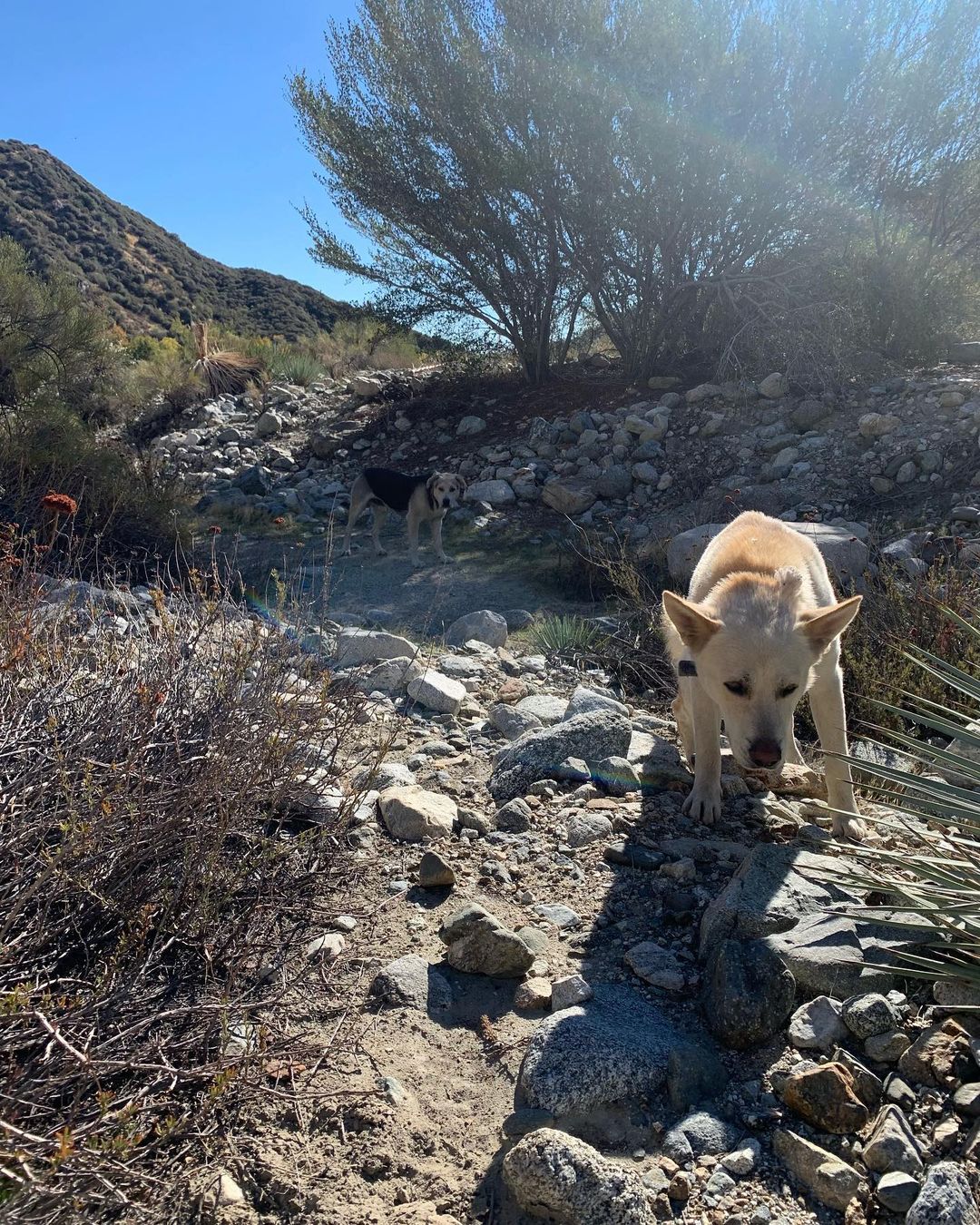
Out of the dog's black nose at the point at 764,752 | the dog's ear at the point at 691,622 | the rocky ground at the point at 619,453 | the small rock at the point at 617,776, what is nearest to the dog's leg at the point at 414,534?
the rocky ground at the point at 619,453

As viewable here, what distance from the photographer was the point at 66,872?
2119mm

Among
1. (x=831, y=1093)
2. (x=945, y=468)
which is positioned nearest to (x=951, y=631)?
(x=831, y=1093)

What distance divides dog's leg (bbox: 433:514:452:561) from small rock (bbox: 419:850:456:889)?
8.08 meters

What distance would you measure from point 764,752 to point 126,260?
39.3 meters

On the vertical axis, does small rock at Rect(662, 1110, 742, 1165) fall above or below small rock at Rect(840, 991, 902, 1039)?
below

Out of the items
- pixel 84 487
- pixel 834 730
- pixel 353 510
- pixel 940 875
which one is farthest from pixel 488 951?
pixel 353 510

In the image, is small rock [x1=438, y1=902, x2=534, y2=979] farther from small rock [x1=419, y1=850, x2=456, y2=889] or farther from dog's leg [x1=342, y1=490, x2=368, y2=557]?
dog's leg [x1=342, y1=490, x2=368, y2=557]

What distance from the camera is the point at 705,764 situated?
3887 mm

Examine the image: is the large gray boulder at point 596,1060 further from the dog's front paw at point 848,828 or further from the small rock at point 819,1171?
the dog's front paw at point 848,828

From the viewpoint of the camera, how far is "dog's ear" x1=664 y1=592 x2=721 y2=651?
10.6 feet

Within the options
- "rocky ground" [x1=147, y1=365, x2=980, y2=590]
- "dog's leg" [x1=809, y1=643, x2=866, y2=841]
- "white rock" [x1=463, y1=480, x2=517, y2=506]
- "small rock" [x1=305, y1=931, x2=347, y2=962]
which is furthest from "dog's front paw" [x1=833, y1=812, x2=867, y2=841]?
"white rock" [x1=463, y1=480, x2=517, y2=506]

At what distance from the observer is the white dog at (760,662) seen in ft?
10.4

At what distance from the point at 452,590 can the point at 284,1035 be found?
25.4 feet

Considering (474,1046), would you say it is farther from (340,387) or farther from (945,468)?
(340,387)
